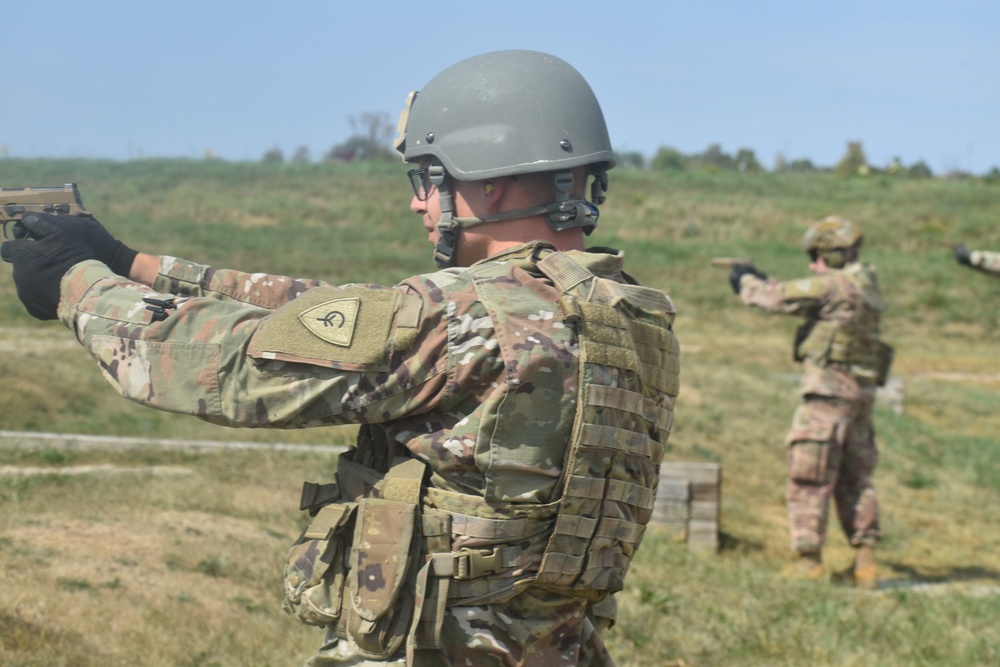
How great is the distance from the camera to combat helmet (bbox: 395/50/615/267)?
9.20 ft

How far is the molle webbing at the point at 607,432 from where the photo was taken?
2.60 meters

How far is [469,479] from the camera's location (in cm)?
263

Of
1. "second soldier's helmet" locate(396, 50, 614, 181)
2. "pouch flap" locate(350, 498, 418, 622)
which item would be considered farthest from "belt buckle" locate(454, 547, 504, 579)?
"second soldier's helmet" locate(396, 50, 614, 181)

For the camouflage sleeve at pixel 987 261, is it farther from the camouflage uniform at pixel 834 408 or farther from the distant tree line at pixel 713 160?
the distant tree line at pixel 713 160

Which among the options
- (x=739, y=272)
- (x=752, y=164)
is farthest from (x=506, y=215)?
(x=752, y=164)

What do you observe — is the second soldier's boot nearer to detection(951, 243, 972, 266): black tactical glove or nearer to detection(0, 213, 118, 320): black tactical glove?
detection(951, 243, 972, 266): black tactical glove

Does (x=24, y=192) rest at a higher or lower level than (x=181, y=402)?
higher

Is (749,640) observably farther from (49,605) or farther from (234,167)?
(234,167)

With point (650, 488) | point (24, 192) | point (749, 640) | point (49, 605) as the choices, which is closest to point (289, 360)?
point (650, 488)

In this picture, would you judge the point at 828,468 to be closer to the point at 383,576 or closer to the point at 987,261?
the point at 987,261

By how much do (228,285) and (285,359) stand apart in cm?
93

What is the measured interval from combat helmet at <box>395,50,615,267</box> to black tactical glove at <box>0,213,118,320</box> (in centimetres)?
84

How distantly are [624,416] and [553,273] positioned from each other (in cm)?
36

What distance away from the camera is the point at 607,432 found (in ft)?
8.62
